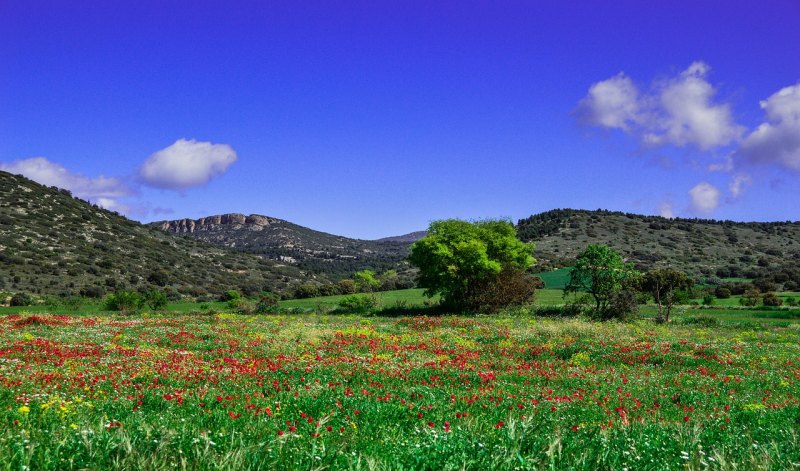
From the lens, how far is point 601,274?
48031mm

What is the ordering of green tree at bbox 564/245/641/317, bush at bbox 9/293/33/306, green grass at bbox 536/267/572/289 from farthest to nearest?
1. green grass at bbox 536/267/572/289
2. bush at bbox 9/293/33/306
3. green tree at bbox 564/245/641/317

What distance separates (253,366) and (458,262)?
39725 millimetres

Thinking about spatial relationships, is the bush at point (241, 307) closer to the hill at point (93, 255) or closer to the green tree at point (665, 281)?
the hill at point (93, 255)

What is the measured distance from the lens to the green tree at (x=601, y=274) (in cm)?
4734

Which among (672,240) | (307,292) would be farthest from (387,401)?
(672,240)

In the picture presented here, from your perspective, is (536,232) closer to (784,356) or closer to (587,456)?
(784,356)

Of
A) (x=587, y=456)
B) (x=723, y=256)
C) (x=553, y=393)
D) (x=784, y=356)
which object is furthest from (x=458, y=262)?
(x=723, y=256)

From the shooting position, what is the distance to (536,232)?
164m

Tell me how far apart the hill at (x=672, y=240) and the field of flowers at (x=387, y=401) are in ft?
313

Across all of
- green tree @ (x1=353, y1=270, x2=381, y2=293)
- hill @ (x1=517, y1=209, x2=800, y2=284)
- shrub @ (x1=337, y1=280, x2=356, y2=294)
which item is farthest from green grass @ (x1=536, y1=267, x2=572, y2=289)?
shrub @ (x1=337, y1=280, x2=356, y2=294)

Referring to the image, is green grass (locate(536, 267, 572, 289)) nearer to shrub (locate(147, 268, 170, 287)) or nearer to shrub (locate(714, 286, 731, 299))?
shrub (locate(714, 286, 731, 299))

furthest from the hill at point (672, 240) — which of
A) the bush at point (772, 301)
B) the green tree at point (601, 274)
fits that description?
the green tree at point (601, 274)

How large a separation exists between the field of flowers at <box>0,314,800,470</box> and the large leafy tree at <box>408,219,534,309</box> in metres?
25.3

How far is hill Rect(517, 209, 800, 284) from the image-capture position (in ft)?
397
